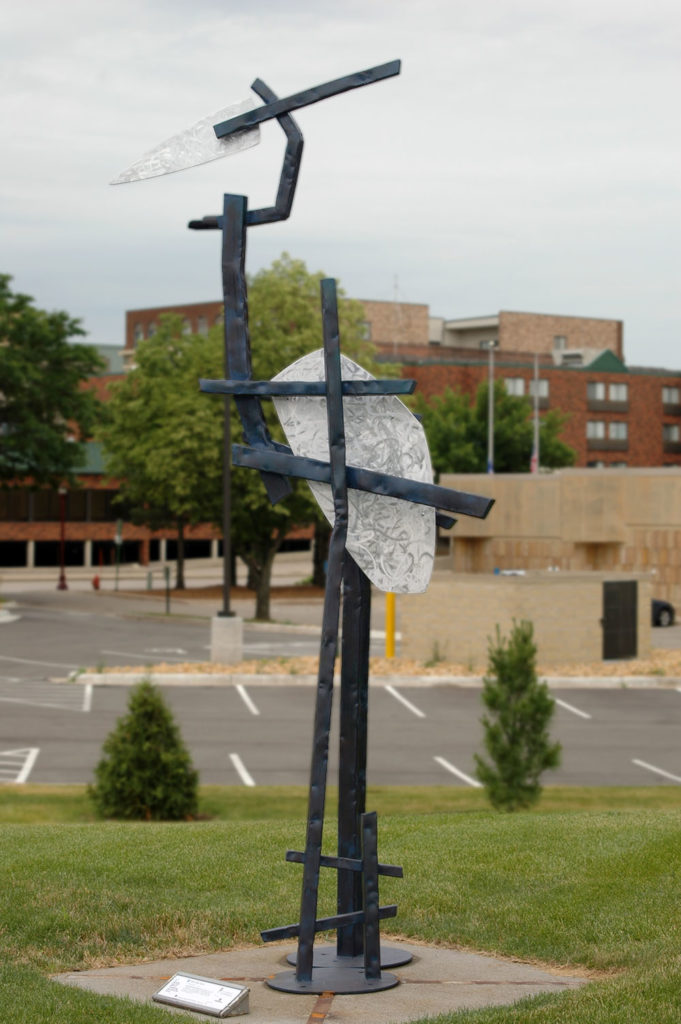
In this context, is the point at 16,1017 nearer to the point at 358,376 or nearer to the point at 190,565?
the point at 358,376

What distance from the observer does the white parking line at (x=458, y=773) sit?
20281mm

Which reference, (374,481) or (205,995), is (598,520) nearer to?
(374,481)

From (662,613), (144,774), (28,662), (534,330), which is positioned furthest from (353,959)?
(534,330)

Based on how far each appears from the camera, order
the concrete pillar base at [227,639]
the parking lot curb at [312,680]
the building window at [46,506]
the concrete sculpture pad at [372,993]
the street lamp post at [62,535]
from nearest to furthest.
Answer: the concrete sculpture pad at [372,993]
the parking lot curb at [312,680]
the concrete pillar base at [227,639]
the street lamp post at [62,535]
the building window at [46,506]

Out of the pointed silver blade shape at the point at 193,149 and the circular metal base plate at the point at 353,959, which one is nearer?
the circular metal base plate at the point at 353,959

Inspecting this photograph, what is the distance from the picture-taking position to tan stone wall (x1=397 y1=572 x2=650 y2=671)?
3150 centimetres

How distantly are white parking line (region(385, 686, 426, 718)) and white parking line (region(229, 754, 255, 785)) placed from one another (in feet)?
18.0

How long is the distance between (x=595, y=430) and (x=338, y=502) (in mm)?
85601

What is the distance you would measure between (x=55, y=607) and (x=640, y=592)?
2851cm

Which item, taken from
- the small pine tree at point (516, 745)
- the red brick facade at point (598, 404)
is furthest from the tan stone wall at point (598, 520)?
the small pine tree at point (516, 745)

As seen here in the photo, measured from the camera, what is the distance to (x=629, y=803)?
18016 mm

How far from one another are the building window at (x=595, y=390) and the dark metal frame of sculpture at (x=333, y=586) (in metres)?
85.0

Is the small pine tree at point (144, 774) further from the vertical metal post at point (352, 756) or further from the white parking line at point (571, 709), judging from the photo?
the white parking line at point (571, 709)

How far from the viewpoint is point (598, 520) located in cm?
5178
